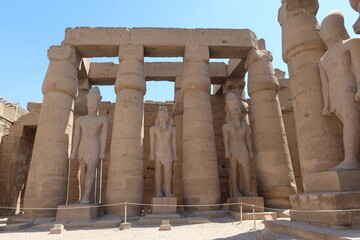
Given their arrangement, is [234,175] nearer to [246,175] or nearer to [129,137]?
[246,175]

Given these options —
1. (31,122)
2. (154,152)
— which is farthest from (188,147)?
(31,122)

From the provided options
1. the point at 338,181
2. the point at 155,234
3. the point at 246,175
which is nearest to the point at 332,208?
the point at 338,181

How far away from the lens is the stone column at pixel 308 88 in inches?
196

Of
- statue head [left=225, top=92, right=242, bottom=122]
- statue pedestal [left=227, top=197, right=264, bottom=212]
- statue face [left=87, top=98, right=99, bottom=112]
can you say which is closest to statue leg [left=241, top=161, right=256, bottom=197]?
statue pedestal [left=227, top=197, right=264, bottom=212]

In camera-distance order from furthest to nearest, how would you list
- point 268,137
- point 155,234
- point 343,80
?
point 268,137 → point 155,234 → point 343,80

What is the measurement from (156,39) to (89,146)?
452cm

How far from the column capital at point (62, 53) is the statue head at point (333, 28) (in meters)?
7.60

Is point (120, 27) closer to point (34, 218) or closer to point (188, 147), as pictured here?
point (188, 147)

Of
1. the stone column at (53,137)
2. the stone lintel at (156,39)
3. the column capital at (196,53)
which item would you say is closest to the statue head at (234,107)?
→ the column capital at (196,53)

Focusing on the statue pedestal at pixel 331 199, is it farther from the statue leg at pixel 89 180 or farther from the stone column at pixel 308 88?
the statue leg at pixel 89 180

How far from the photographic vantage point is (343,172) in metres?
4.17

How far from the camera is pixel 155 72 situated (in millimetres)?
11977

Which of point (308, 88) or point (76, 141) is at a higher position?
point (308, 88)

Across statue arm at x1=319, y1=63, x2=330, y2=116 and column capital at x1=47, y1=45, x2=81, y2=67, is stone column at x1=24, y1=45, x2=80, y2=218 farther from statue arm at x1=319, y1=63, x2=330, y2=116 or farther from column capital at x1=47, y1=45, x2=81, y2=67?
statue arm at x1=319, y1=63, x2=330, y2=116
